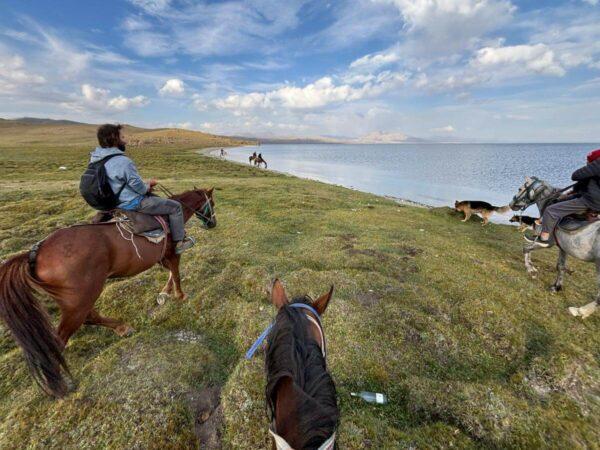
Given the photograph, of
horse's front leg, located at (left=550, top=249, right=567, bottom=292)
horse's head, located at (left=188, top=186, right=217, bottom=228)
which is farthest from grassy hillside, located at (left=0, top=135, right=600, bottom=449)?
horse's head, located at (left=188, top=186, right=217, bottom=228)

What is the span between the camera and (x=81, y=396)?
4164 mm

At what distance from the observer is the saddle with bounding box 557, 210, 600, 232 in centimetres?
680

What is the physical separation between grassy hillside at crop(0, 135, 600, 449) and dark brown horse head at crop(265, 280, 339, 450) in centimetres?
227

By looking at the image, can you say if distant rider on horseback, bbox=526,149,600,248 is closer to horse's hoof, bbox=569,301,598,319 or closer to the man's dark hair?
horse's hoof, bbox=569,301,598,319

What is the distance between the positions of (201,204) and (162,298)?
280 cm

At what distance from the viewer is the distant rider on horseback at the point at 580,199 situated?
6449 mm

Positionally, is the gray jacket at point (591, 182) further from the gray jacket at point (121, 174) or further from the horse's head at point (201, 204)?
the gray jacket at point (121, 174)

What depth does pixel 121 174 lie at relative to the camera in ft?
17.0

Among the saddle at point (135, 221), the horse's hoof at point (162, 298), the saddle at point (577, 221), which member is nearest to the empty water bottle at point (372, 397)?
the horse's hoof at point (162, 298)

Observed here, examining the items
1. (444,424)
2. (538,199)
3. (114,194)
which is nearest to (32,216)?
(114,194)

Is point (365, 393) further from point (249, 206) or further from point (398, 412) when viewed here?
point (249, 206)

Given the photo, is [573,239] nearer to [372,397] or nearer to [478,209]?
[372,397]

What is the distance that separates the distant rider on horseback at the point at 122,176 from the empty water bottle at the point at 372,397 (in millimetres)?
5449

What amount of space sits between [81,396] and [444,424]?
5500 millimetres
